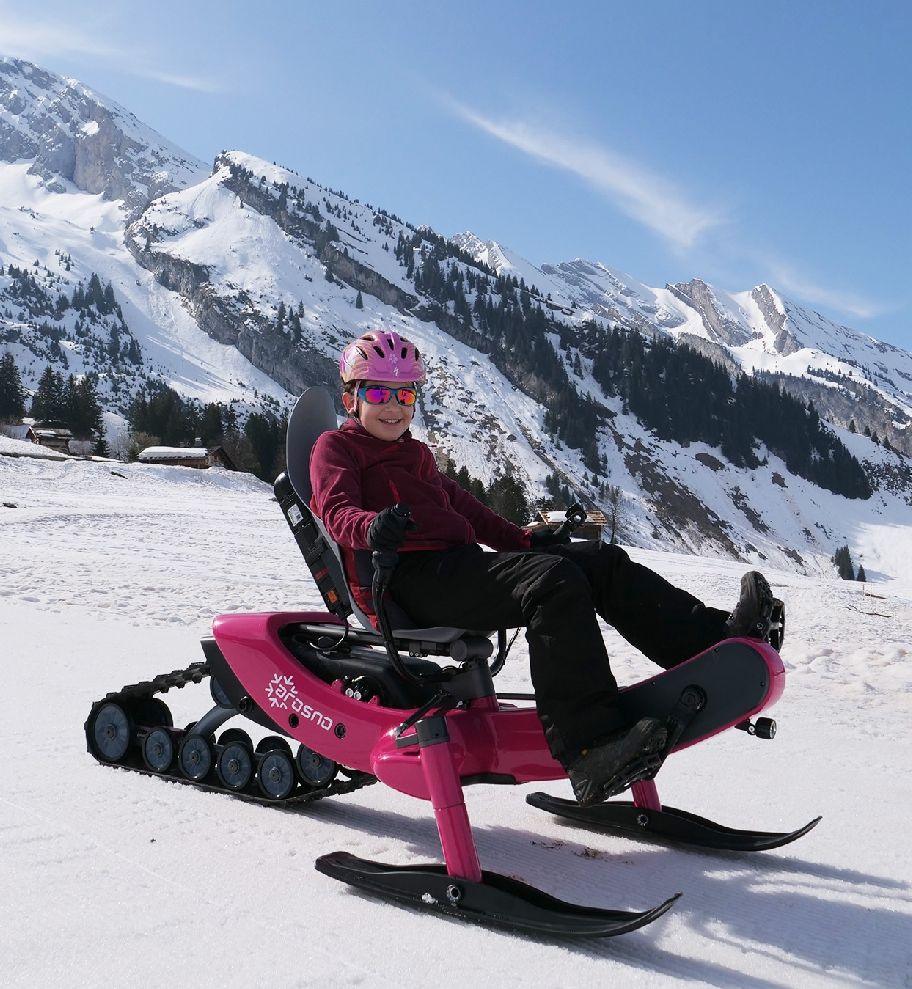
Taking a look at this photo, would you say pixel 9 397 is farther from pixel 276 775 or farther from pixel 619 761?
pixel 619 761

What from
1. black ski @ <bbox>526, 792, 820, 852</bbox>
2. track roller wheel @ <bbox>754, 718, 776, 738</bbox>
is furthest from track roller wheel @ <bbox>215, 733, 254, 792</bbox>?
track roller wheel @ <bbox>754, 718, 776, 738</bbox>

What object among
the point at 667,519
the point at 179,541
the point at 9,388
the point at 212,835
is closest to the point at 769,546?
the point at 667,519

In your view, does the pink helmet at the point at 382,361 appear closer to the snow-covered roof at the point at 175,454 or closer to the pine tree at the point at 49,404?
the snow-covered roof at the point at 175,454

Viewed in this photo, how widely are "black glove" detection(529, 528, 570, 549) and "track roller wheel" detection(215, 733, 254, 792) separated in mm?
1743

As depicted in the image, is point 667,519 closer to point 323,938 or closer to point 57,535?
point 57,535

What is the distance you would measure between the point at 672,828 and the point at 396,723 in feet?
4.42

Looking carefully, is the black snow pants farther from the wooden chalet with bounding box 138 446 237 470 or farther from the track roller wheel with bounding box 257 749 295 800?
the wooden chalet with bounding box 138 446 237 470

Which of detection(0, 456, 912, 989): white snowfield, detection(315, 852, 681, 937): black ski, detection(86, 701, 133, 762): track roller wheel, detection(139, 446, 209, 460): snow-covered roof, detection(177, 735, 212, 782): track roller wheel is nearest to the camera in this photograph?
detection(0, 456, 912, 989): white snowfield

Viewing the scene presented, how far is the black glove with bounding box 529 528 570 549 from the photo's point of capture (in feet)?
14.0

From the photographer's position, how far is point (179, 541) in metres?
18.2

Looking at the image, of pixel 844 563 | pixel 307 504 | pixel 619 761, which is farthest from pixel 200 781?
pixel 844 563

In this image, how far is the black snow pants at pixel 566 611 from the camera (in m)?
3.24

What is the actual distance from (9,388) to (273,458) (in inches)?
934

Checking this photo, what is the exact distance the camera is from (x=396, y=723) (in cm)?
385
